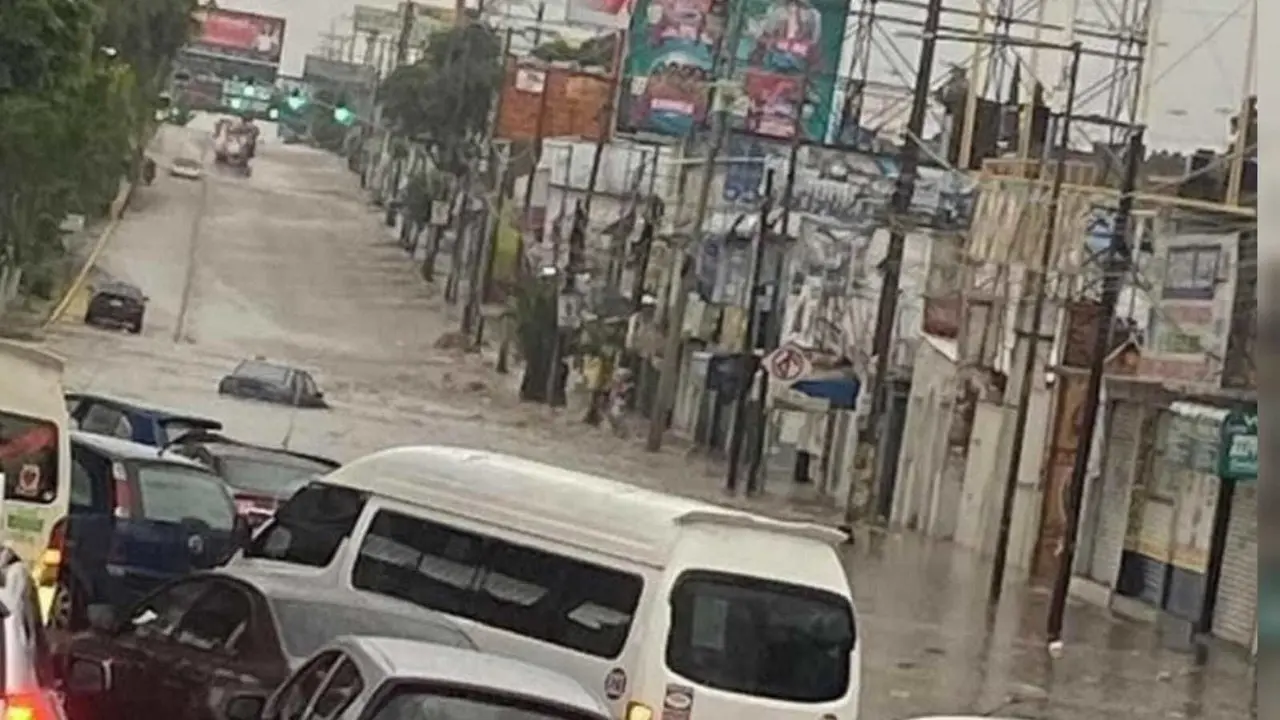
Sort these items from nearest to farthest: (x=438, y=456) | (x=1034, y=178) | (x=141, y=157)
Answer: (x=438, y=456)
(x=141, y=157)
(x=1034, y=178)

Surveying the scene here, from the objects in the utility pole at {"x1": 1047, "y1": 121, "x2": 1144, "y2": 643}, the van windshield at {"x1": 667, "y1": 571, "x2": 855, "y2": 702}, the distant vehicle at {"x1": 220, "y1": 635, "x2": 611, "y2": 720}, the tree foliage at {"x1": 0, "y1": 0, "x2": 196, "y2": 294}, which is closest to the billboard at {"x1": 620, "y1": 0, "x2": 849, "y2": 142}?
the utility pole at {"x1": 1047, "y1": 121, "x2": 1144, "y2": 643}

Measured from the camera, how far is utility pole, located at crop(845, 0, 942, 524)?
93.8 ft

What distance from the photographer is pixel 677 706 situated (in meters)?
9.26

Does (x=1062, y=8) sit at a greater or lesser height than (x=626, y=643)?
greater

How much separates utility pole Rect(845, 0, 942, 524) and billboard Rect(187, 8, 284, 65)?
7.21m

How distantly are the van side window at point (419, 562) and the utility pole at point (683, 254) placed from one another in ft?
50.8

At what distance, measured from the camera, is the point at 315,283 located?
97.9ft

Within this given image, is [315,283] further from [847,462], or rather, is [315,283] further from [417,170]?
[847,462]

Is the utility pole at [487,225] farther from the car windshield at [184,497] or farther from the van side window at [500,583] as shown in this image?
the van side window at [500,583]

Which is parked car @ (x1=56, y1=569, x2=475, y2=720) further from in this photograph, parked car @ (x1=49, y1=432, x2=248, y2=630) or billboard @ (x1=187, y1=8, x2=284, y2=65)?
billboard @ (x1=187, y1=8, x2=284, y2=65)

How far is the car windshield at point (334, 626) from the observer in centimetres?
833

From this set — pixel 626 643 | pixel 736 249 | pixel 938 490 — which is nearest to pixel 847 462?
pixel 938 490

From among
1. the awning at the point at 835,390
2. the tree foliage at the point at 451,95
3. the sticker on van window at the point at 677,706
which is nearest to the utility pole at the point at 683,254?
the awning at the point at 835,390

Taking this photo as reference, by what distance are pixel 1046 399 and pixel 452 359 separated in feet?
20.9
